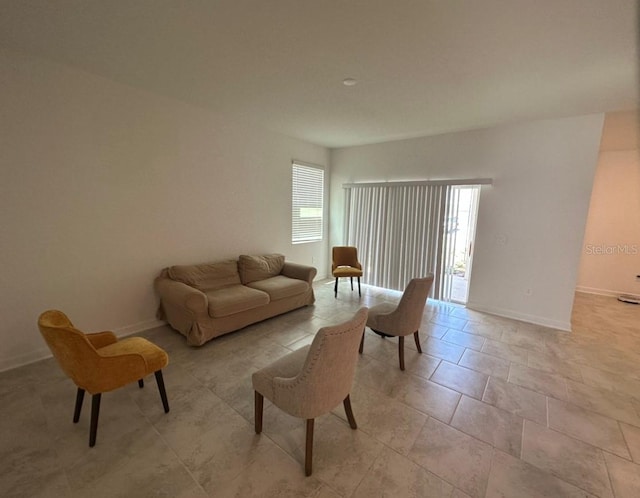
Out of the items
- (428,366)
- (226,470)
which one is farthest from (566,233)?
(226,470)

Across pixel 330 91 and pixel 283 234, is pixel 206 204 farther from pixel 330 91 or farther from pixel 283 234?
pixel 330 91

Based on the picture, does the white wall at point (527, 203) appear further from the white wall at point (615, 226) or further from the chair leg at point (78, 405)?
the chair leg at point (78, 405)

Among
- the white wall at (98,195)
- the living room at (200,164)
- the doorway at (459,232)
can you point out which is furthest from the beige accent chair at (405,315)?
the white wall at (98,195)

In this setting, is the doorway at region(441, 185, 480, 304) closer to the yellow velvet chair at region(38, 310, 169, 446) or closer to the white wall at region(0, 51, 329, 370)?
the white wall at region(0, 51, 329, 370)

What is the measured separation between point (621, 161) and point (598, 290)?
2.48 metres

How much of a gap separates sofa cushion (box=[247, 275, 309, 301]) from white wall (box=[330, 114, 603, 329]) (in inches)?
109

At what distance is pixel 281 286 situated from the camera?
150 inches

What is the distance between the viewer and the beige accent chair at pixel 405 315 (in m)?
2.53

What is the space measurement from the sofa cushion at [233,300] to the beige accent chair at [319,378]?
4.79ft

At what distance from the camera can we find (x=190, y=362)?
2.70m

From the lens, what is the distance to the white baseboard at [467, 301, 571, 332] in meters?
3.67

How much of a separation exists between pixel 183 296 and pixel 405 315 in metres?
2.30

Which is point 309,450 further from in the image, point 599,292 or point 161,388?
point 599,292

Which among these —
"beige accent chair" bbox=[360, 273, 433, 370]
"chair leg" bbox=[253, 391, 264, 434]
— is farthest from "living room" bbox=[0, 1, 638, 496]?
"chair leg" bbox=[253, 391, 264, 434]
